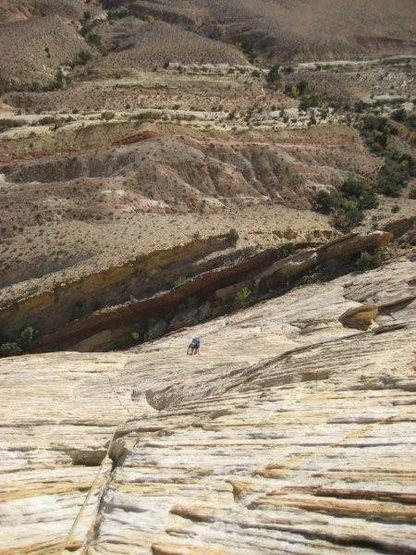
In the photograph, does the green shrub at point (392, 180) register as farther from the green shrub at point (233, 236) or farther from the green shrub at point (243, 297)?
the green shrub at point (243, 297)

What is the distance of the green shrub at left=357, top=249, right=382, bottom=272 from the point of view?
27.6m

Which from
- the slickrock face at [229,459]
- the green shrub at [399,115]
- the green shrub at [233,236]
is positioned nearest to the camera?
the slickrock face at [229,459]

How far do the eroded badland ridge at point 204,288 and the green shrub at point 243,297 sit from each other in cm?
12

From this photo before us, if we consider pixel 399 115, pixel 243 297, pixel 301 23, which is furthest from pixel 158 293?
pixel 301 23

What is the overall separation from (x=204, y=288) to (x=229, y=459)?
21.1m

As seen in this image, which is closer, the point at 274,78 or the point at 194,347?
the point at 194,347

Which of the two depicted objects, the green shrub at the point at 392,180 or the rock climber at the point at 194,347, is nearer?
the rock climber at the point at 194,347

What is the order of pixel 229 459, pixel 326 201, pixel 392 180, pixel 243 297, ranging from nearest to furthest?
pixel 229 459 → pixel 243 297 → pixel 326 201 → pixel 392 180

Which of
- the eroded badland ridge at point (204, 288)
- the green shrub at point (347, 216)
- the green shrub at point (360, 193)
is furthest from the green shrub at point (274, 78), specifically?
the green shrub at point (347, 216)

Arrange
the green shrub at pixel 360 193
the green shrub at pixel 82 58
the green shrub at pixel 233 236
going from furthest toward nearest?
the green shrub at pixel 82 58, the green shrub at pixel 360 193, the green shrub at pixel 233 236

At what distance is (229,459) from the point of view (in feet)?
37.3

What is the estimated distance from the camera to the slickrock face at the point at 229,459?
9.00 metres

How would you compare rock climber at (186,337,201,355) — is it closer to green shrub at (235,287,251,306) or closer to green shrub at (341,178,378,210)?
green shrub at (235,287,251,306)

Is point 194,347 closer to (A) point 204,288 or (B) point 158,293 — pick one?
(A) point 204,288
